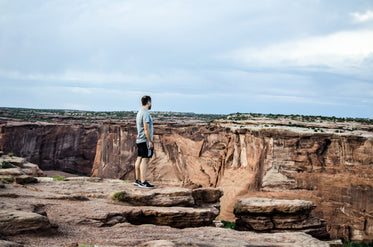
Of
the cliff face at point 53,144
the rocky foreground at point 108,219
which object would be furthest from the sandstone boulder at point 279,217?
the cliff face at point 53,144

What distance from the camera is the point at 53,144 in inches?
2427

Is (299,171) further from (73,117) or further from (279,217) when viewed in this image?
(73,117)

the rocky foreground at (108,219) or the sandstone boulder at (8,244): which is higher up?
the sandstone boulder at (8,244)

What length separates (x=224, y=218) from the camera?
28938 mm

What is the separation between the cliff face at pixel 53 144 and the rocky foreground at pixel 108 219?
47.0 meters

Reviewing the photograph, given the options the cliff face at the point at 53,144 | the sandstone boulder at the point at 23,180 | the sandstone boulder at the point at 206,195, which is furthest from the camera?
the cliff face at the point at 53,144

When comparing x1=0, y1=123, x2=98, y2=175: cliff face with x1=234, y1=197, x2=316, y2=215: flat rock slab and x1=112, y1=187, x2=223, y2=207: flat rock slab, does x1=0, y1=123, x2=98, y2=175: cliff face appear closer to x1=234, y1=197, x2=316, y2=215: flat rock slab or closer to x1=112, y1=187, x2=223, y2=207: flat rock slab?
x1=112, y1=187, x2=223, y2=207: flat rock slab

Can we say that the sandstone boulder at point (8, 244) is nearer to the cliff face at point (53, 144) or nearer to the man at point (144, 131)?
the man at point (144, 131)

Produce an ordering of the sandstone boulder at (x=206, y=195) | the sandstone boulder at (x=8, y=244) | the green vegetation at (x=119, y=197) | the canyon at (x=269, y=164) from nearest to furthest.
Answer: the sandstone boulder at (x=8, y=244) < the green vegetation at (x=119, y=197) < the sandstone boulder at (x=206, y=195) < the canyon at (x=269, y=164)

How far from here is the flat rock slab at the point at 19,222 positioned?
7156 mm

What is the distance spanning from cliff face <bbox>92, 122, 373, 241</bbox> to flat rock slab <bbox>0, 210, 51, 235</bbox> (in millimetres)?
22757

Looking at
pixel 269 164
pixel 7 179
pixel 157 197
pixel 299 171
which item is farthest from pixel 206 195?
pixel 299 171

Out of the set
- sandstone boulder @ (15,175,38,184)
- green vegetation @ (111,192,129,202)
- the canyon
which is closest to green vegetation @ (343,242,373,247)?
the canyon

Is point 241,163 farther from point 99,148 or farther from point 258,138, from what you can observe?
point 99,148
